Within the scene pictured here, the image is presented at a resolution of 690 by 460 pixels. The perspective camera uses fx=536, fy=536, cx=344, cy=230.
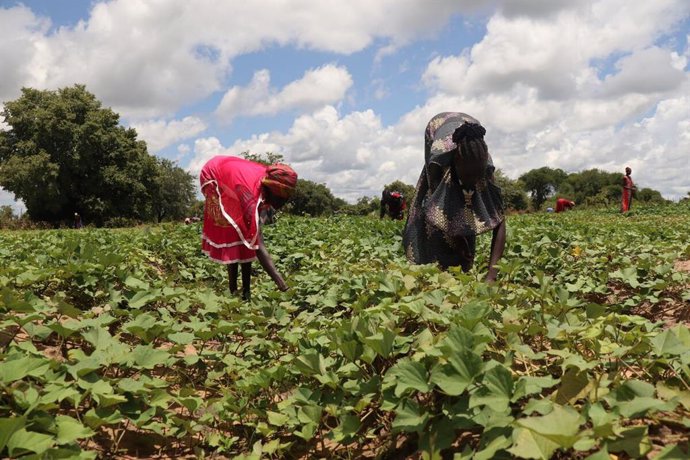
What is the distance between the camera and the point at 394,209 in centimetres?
1605

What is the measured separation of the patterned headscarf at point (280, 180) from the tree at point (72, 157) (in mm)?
35174

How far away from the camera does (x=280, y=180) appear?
15.4 ft

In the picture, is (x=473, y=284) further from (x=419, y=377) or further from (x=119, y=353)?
(x=119, y=353)

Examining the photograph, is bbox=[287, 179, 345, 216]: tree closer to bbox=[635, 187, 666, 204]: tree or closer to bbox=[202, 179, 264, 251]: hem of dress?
bbox=[635, 187, 666, 204]: tree

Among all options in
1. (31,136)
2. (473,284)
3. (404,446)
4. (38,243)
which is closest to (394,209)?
(38,243)

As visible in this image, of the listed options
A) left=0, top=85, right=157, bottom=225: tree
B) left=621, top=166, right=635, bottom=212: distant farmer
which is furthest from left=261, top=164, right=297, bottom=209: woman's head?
left=0, top=85, right=157, bottom=225: tree

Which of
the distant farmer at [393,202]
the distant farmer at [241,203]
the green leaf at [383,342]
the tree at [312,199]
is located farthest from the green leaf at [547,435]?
the tree at [312,199]

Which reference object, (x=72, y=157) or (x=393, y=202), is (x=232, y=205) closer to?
(x=393, y=202)

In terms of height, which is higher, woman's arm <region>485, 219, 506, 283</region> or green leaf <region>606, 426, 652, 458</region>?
woman's arm <region>485, 219, 506, 283</region>

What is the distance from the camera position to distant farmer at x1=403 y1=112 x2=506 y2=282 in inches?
148

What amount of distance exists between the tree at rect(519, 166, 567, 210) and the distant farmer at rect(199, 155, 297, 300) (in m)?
96.2

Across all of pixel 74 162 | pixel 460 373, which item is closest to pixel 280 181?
pixel 460 373

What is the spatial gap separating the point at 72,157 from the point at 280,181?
123 ft

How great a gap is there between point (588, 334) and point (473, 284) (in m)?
0.95
